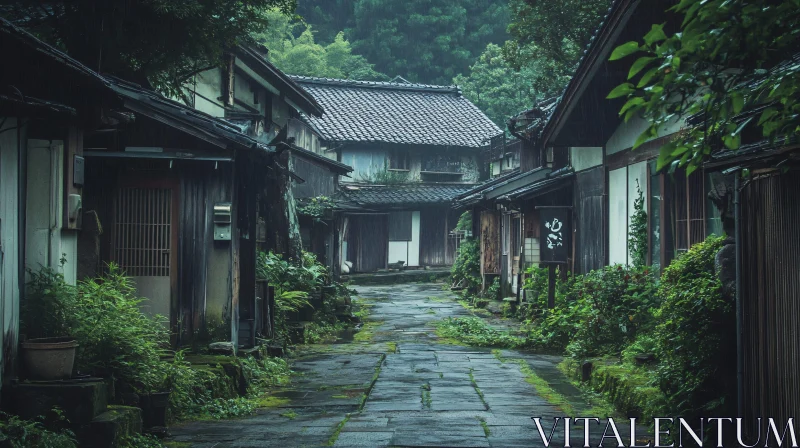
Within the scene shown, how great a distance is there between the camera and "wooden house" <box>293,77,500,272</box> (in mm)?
37094

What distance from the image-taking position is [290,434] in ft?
29.2

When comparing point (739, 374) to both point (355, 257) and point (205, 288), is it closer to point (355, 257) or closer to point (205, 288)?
point (205, 288)

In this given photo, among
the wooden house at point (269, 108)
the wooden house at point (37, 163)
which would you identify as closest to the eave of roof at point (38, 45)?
the wooden house at point (37, 163)

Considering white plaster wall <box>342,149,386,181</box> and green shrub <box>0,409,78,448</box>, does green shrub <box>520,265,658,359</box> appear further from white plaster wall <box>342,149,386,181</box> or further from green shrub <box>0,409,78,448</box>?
white plaster wall <box>342,149,386,181</box>

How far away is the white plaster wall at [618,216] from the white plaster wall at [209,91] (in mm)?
8177

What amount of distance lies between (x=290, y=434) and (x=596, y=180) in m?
10.3

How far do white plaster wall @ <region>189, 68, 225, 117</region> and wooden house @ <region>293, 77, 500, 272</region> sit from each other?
1617cm

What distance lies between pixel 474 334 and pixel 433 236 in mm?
20443

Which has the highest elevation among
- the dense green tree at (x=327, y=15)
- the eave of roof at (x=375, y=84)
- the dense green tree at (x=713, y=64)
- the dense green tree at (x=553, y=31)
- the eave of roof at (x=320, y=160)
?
the dense green tree at (x=327, y=15)

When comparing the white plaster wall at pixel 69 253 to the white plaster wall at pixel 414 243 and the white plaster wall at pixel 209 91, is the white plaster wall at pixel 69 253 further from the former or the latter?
the white plaster wall at pixel 414 243

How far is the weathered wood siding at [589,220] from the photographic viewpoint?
16.9m

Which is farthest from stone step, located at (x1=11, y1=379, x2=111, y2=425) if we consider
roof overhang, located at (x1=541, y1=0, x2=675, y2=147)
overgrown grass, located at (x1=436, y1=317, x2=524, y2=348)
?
overgrown grass, located at (x1=436, y1=317, x2=524, y2=348)

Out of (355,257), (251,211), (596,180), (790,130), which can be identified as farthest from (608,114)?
(355,257)

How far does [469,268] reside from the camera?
2995cm
